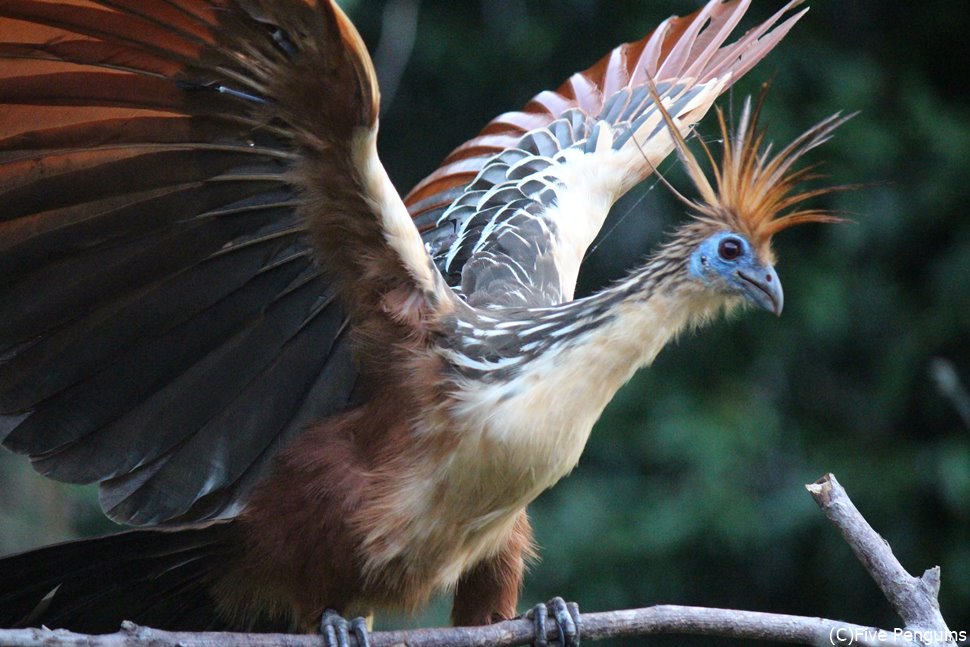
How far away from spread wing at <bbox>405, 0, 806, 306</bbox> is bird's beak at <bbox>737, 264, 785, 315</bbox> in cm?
66

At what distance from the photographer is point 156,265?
9.95 feet

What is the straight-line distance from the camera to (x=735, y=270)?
126 inches

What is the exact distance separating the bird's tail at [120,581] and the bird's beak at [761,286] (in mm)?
1436

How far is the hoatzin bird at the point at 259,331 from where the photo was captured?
283 centimetres

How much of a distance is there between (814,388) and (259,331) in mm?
4218

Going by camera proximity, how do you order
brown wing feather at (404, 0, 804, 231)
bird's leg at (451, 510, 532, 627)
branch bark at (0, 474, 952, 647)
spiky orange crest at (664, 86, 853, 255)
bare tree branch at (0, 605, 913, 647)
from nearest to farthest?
bare tree branch at (0, 605, 913, 647) → branch bark at (0, 474, 952, 647) → spiky orange crest at (664, 86, 853, 255) → bird's leg at (451, 510, 532, 627) → brown wing feather at (404, 0, 804, 231)

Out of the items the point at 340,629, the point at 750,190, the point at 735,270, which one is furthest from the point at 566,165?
the point at 340,629

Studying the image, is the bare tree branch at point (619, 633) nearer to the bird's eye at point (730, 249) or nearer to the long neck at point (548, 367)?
the long neck at point (548, 367)

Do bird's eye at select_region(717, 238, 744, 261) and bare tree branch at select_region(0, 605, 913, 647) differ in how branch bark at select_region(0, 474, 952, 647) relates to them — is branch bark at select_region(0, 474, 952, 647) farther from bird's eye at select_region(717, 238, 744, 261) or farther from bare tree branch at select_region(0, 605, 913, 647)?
bird's eye at select_region(717, 238, 744, 261)

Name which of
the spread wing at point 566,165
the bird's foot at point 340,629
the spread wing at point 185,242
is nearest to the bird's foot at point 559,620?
the bird's foot at point 340,629

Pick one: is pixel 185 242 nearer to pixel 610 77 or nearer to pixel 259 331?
pixel 259 331

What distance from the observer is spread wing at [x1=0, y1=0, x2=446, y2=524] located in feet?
9.07

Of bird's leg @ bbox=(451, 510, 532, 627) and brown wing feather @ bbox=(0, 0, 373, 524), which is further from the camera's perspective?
bird's leg @ bbox=(451, 510, 532, 627)

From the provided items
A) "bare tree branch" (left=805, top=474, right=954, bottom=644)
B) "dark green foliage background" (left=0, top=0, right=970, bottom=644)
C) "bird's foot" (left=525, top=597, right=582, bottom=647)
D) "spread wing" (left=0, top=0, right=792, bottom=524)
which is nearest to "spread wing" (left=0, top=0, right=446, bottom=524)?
"spread wing" (left=0, top=0, right=792, bottom=524)
